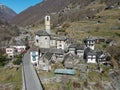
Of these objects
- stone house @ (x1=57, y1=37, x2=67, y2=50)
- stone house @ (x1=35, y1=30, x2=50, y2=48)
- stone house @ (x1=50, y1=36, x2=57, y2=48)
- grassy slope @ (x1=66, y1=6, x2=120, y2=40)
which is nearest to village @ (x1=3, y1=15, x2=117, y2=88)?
stone house @ (x1=35, y1=30, x2=50, y2=48)

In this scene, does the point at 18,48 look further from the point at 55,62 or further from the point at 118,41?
the point at 118,41

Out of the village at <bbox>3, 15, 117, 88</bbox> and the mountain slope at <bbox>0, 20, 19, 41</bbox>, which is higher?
the mountain slope at <bbox>0, 20, 19, 41</bbox>

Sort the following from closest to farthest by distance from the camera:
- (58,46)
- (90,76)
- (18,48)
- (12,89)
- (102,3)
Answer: (12,89) → (90,76) → (58,46) → (18,48) → (102,3)

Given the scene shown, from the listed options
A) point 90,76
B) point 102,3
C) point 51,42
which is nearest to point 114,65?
point 90,76

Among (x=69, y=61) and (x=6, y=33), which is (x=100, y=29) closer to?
(x=69, y=61)

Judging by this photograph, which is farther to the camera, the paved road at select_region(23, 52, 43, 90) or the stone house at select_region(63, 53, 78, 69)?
the stone house at select_region(63, 53, 78, 69)

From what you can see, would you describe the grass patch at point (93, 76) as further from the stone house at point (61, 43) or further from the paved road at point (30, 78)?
the stone house at point (61, 43)

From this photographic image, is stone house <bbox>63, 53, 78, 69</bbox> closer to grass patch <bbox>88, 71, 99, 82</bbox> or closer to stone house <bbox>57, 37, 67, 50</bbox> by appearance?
grass patch <bbox>88, 71, 99, 82</bbox>

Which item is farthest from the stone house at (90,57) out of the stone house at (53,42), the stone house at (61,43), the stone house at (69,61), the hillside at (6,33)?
the hillside at (6,33)

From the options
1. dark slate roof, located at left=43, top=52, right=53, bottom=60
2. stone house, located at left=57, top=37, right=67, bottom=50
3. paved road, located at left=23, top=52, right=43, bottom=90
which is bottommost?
paved road, located at left=23, top=52, right=43, bottom=90
